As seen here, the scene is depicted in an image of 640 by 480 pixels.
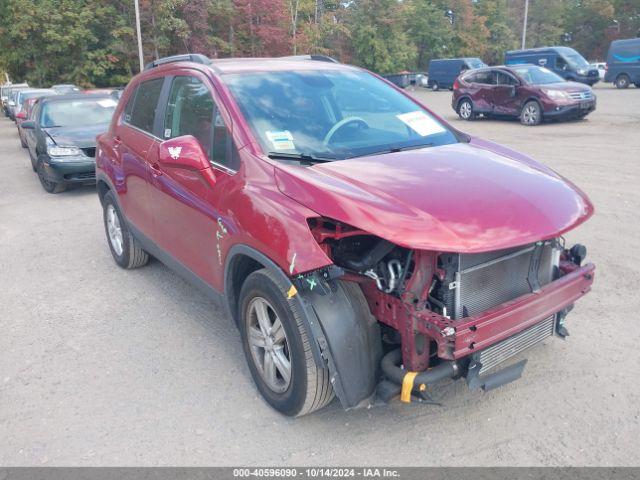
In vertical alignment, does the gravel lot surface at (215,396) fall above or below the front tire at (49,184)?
above

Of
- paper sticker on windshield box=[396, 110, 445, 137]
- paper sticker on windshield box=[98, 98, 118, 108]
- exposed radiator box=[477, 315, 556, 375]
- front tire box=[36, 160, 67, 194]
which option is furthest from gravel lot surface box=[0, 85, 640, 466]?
paper sticker on windshield box=[98, 98, 118, 108]


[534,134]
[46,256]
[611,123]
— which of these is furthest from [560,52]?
[46,256]

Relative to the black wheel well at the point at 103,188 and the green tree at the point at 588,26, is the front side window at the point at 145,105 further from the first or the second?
the green tree at the point at 588,26

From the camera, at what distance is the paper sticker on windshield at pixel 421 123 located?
13.3ft

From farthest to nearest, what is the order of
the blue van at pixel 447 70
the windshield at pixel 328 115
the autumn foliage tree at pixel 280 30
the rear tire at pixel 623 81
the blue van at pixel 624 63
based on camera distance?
1. the blue van at pixel 447 70
2. the autumn foliage tree at pixel 280 30
3. the rear tire at pixel 623 81
4. the blue van at pixel 624 63
5. the windshield at pixel 328 115

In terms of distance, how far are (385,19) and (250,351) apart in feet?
157

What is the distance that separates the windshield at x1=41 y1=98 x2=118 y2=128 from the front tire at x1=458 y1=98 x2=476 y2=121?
1159 centimetres

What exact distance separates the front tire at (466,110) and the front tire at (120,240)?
1476 cm

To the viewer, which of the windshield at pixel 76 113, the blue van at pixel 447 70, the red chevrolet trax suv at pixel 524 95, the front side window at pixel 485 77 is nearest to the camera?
the windshield at pixel 76 113

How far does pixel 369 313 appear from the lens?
2984 millimetres

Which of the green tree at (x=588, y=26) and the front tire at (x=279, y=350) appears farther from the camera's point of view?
the green tree at (x=588, y=26)

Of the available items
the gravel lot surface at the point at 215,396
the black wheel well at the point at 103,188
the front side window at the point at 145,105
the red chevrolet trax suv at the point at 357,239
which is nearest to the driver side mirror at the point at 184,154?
the red chevrolet trax suv at the point at 357,239

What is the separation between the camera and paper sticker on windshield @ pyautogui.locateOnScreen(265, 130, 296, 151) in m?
3.44

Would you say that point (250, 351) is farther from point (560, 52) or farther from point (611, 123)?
point (560, 52)
